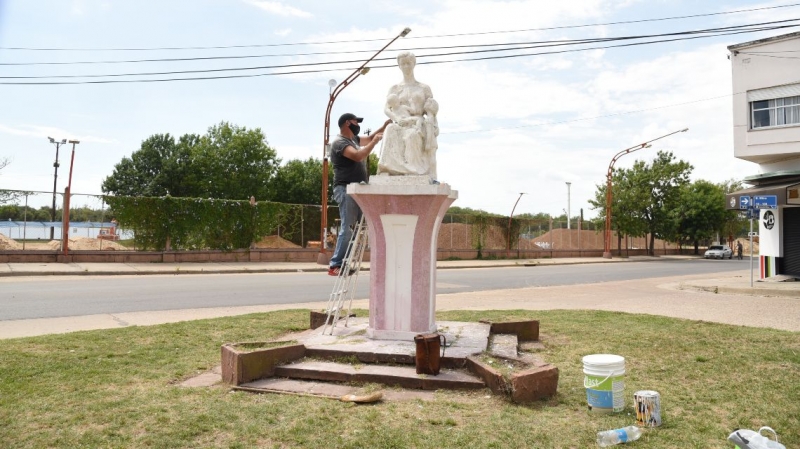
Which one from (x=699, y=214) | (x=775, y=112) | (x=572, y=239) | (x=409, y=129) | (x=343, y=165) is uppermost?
(x=775, y=112)

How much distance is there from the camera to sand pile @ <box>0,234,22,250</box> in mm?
20781

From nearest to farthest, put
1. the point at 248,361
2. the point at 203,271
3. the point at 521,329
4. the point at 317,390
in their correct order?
the point at 317,390 → the point at 248,361 → the point at 521,329 → the point at 203,271

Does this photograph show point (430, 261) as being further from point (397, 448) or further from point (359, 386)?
point (397, 448)

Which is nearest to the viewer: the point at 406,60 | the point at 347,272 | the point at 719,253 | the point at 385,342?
the point at 385,342

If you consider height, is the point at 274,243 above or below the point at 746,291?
above

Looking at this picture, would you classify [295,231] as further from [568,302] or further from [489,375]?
[489,375]

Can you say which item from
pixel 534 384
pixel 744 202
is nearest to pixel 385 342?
pixel 534 384

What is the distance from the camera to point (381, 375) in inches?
200

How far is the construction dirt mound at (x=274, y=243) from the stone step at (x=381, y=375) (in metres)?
22.3

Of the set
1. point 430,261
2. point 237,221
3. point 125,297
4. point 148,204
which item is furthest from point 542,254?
point 430,261

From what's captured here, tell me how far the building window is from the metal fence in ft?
49.4

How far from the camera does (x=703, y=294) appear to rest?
16.0 m

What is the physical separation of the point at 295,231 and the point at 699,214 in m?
37.7

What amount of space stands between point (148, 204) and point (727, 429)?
2341 centimetres
